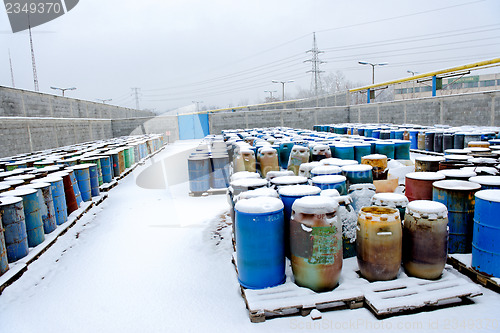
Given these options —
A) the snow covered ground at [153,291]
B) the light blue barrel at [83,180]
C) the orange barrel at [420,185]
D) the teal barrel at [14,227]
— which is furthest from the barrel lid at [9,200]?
the orange barrel at [420,185]

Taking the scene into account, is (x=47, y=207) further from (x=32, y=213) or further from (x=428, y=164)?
(x=428, y=164)

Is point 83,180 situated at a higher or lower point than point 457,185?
lower

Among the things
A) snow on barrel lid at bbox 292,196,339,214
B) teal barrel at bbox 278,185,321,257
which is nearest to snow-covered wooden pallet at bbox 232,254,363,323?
teal barrel at bbox 278,185,321,257

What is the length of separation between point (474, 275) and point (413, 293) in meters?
0.95

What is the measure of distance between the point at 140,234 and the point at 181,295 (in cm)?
256

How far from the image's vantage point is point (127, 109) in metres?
38.7

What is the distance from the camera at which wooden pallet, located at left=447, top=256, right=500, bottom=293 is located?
11.2ft

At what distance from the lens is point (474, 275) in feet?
11.9

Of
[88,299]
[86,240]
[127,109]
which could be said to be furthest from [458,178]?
[127,109]

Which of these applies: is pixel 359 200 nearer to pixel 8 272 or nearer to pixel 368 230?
pixel 368 230

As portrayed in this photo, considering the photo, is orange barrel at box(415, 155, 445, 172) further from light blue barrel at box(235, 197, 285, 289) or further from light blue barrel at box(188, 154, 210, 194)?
light blue barrel at box(188, 154, 210, 194)

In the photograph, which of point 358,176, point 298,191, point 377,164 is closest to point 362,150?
point 377,164

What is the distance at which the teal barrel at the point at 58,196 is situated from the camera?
6.15 meters

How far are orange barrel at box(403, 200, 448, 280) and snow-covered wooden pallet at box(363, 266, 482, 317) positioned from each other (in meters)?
0.14
